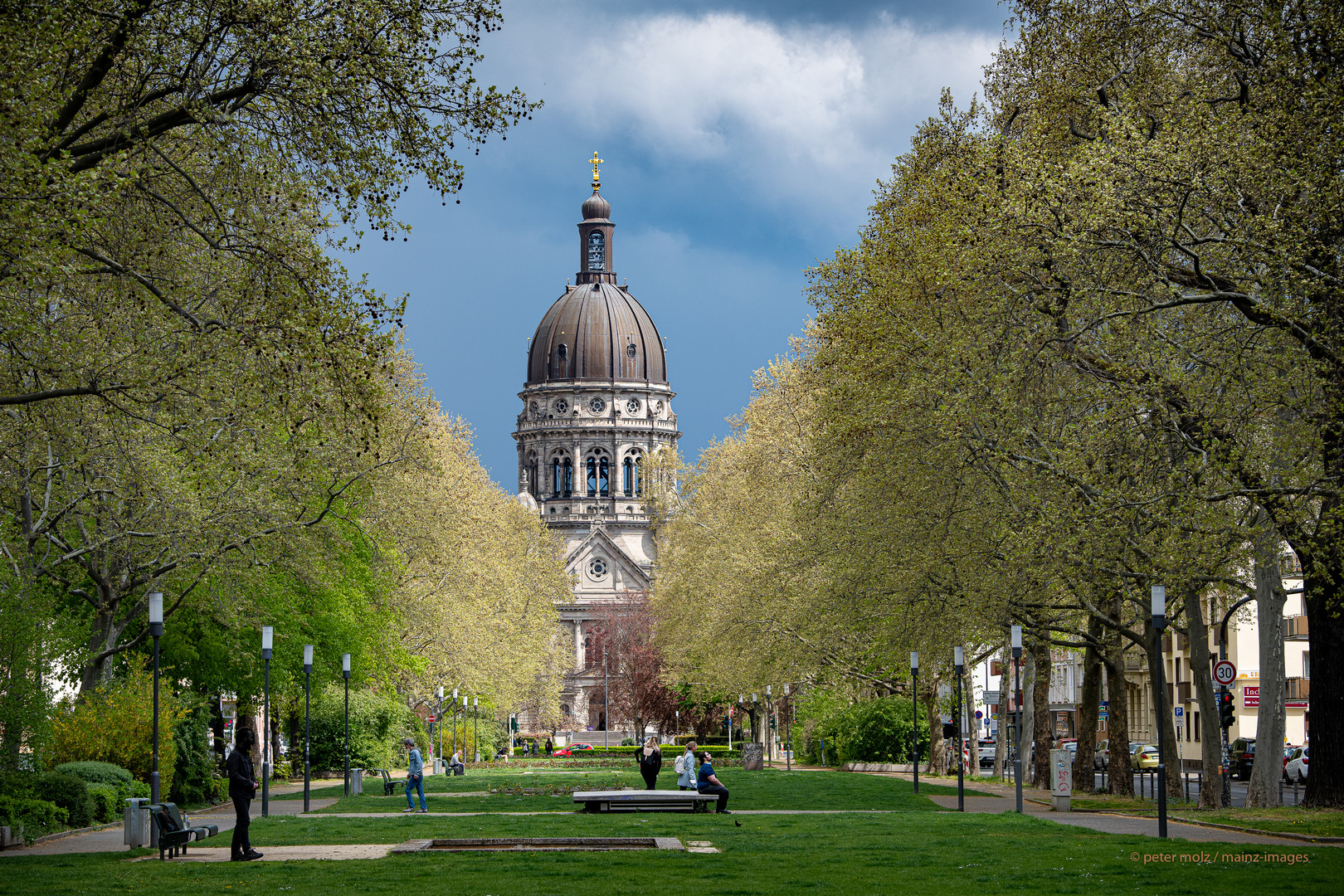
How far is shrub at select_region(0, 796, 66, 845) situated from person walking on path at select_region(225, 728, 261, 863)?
4791mm

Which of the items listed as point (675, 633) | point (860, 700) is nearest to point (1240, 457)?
point (860, 700)

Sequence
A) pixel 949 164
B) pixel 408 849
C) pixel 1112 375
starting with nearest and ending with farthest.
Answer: pixel 408 849, pixel 1112 375, pixel 949 164

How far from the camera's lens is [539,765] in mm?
73500

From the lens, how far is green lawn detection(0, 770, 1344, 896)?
50.3ft

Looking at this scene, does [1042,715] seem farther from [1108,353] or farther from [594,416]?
[594,416]

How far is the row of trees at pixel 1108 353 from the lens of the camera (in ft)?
72.4

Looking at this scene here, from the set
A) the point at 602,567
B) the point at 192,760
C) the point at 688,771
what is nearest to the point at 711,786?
the point at 688,771

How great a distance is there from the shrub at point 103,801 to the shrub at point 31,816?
71.0 inches

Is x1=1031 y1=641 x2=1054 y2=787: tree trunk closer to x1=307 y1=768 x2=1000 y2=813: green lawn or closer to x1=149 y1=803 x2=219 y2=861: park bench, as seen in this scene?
x1=307 y1=768 x2=1000 y2=813: green lawn

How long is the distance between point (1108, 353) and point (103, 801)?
1810 cm

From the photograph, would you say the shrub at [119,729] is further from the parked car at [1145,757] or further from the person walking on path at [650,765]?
the parked car at [1145,757]

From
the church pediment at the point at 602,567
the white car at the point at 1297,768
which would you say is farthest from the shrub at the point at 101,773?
the church pediment at the point at 602,567

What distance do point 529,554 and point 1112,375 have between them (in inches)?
2354

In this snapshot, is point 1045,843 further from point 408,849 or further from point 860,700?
point 860,700
